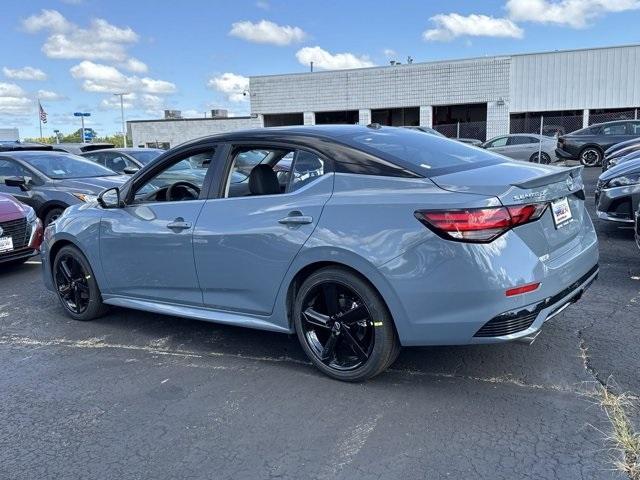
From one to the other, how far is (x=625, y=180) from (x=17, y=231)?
758 cm

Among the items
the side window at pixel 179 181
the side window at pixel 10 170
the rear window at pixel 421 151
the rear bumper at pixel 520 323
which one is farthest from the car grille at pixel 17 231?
the rear bumper at pixel 520 323

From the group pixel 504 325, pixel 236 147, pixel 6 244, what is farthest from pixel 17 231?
pixel 504 325

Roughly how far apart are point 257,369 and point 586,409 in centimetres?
210

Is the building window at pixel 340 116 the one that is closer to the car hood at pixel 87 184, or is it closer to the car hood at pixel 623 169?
the car hood at pixel 87 184

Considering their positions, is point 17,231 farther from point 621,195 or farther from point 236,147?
point 621,195

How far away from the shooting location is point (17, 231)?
285 inches

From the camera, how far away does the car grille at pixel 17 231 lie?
7.09 meters

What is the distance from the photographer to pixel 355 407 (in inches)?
136

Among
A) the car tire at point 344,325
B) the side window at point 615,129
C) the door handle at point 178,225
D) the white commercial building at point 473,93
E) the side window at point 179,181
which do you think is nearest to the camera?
the car tire at point 344,325

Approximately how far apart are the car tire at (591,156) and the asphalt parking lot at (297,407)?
1535 centimetres

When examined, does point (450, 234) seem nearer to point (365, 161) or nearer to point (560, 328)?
point (365, 161)

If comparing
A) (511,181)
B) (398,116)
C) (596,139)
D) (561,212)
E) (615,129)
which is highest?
(398,116)

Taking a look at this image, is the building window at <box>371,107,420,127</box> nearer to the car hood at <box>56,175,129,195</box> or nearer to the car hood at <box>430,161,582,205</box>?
the car hood at <box>56,175,129,195</box>

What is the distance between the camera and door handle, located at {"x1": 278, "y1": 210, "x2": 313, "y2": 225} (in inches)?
143
